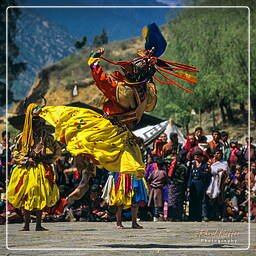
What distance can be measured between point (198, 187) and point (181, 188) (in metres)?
0.38

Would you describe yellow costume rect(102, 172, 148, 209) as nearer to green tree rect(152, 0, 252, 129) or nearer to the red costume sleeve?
the red costume sleeve

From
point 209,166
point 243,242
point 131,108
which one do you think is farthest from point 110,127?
point 209,166

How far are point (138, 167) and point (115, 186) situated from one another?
10.1 feet

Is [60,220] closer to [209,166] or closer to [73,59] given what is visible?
[209,166]

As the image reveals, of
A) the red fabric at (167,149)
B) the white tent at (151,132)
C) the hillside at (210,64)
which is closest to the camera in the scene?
the red fabric at (167,149)

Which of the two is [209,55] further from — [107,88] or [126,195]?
[107,88]

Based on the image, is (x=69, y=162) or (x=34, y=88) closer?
(x=69, y=162)

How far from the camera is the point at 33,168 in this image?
10477mm

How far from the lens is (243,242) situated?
28.2ft

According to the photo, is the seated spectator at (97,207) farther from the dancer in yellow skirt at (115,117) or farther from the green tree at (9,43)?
the green tree at (9,43)

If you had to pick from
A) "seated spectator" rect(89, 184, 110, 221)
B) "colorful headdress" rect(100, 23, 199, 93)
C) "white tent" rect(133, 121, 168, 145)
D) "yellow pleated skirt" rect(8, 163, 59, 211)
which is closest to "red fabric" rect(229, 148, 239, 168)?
"seated spectator" rect(89, 184, 110, 221)

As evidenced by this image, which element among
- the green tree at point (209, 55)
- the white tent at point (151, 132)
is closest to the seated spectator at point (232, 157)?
the white tent at point (151, 132)

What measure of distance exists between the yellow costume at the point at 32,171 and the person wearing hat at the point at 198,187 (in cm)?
401

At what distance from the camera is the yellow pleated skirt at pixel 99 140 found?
26.7ft
